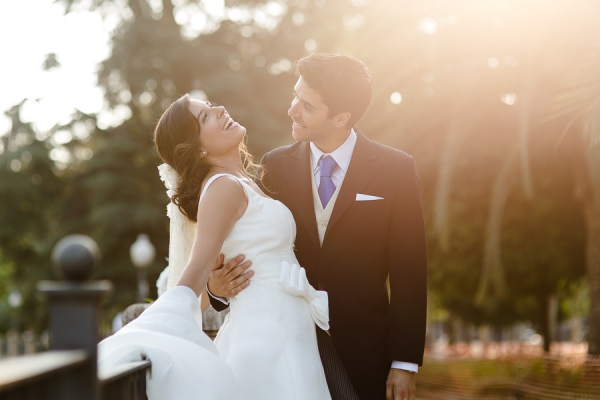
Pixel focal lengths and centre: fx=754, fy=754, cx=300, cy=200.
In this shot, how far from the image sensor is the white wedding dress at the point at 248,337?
2689mm

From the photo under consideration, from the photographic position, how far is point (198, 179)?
359 centimetres

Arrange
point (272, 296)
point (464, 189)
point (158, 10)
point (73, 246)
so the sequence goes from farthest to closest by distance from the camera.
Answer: point (158, 10)
point (464, 189)
point (272, 296)
point (73, 246)

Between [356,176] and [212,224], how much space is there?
0.88 meters

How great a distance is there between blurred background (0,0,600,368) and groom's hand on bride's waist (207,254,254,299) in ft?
21.7

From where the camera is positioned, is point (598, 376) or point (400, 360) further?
point (598, 376)

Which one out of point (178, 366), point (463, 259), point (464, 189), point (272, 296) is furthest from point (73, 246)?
point (463, 259)

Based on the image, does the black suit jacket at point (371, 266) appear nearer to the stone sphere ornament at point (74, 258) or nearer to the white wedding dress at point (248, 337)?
the white wedding dress at point (248, 337)

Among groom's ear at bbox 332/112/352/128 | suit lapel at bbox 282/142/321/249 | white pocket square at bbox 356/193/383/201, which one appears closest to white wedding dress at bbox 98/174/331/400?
suit lapel at bbox 282/142/321/249

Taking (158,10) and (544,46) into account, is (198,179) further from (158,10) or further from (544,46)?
(158,10)

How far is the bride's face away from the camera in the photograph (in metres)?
3.58

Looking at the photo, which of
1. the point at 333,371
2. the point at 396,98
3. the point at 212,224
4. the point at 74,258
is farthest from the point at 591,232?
the point at 74,258

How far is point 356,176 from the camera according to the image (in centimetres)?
370

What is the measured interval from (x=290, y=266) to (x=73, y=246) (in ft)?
6.47

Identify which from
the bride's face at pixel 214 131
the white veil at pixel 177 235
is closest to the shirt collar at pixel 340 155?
the bride's face at pixel 214 131
